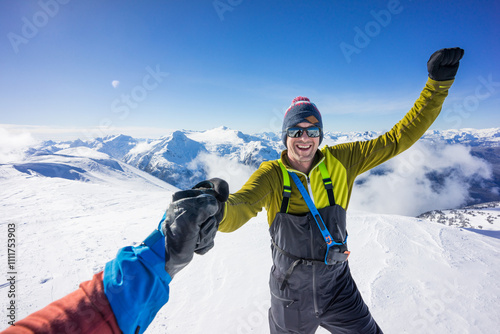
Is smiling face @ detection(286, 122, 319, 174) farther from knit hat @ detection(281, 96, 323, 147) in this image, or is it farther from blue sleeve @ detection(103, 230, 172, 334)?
blue sleeve @ detection(103, 230, 172, 334)

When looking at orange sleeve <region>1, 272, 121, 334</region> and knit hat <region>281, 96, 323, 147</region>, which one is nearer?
orange sleeve <region>1, 272, 121, 334</region>

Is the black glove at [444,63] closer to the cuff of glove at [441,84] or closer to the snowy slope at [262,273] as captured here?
the cuff of glove at [441,84]

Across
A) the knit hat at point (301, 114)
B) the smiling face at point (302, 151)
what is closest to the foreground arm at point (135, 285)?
the smiling face at point (302, 151)

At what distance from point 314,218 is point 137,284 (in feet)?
6.29

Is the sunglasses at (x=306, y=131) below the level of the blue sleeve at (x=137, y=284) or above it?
above

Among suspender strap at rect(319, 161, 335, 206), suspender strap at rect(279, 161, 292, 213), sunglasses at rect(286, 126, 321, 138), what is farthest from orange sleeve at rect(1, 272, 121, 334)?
sunglasses at rect(286, 126, 321, 138)

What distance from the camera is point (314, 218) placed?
2.50 metres

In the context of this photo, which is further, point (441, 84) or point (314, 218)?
point (441, 84)

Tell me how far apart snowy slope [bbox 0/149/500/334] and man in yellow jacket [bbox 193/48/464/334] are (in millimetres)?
1421

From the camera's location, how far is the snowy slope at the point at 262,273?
3645 millimetres

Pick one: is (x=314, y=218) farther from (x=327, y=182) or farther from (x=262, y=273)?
(x=262, y=273)

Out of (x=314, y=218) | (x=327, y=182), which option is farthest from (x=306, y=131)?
(x=314, y=218)

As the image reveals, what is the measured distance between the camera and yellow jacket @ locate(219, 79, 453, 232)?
253cm

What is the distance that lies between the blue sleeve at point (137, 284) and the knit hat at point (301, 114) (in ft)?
7.74
